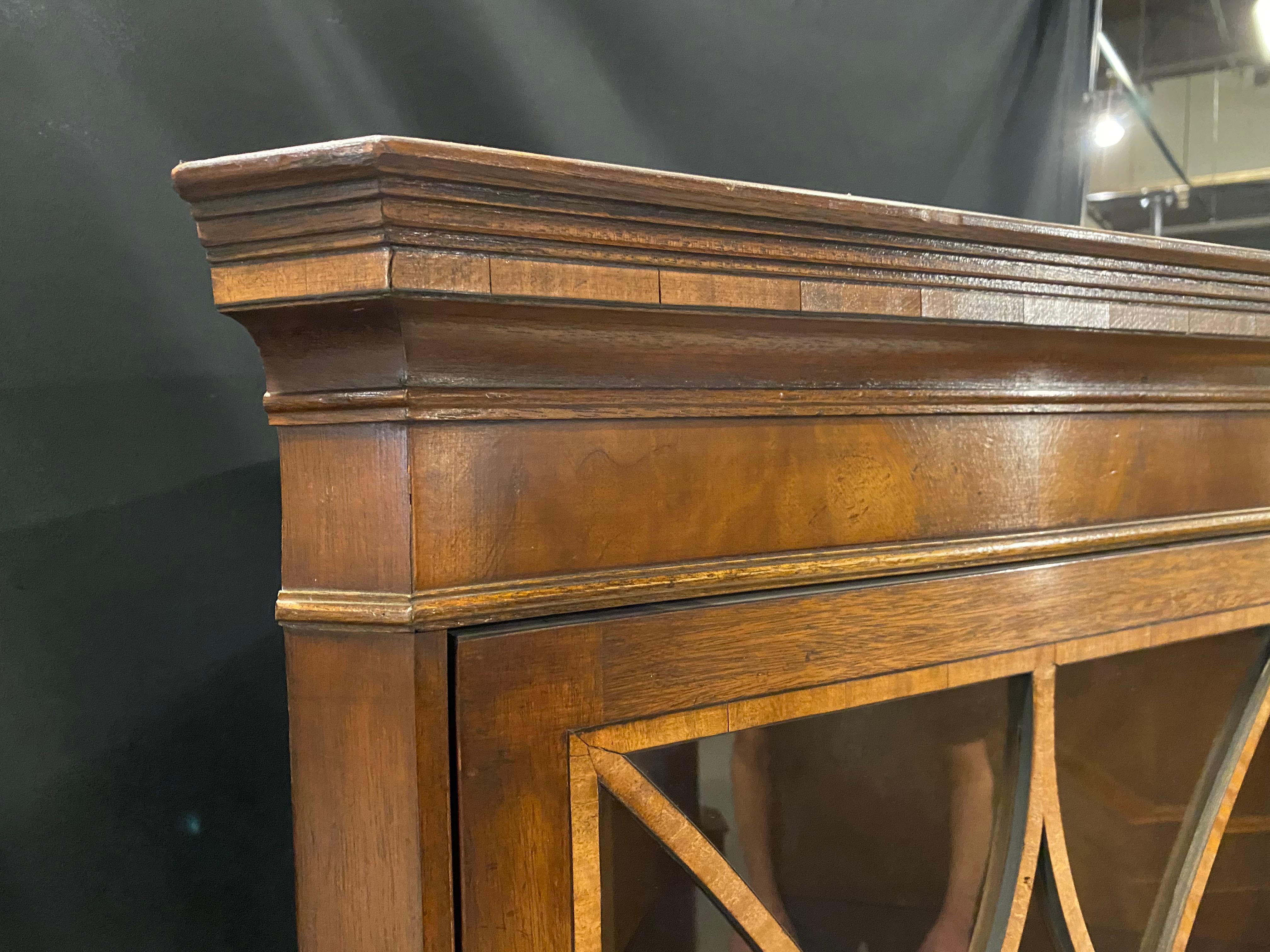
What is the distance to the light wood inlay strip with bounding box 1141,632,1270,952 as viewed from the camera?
0.51 meters

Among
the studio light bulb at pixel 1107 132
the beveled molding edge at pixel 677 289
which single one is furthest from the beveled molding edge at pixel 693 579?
the studio light bulb at pixel 1107 132

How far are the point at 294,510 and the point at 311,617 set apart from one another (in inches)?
1.6

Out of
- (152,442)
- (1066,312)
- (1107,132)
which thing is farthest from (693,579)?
(1107,132)

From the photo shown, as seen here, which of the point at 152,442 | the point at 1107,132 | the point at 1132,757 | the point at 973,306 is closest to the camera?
the point at 973,306

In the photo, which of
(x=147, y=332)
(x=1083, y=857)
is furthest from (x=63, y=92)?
(x=1083, y=857)

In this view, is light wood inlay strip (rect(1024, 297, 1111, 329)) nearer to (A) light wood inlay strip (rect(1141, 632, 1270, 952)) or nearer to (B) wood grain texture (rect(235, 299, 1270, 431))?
(B) wood grain texture (rect(235, 299, 1270, 431))

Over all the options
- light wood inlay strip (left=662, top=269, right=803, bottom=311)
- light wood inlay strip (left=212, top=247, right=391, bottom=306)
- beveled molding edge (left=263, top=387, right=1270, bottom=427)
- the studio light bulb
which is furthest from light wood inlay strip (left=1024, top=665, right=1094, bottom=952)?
the studio light bulb

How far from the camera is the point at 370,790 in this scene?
0.31m

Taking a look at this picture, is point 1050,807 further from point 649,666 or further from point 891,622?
point 649,666

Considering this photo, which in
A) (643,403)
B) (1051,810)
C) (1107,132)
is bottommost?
(1051,810)

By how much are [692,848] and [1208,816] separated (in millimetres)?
363

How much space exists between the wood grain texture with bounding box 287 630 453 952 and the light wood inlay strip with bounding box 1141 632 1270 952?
1.43 ft

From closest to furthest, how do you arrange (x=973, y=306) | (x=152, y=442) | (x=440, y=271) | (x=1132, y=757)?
(x=440, y=271), (x=973, y=306), (x=1132, y=757), (x=152, y=442)

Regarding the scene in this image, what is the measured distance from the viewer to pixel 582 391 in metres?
0.33
